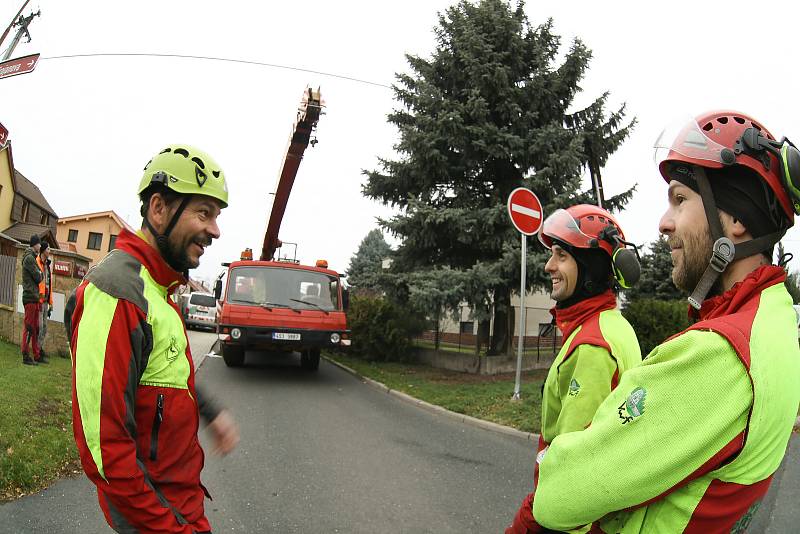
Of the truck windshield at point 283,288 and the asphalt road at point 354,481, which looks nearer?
the asphalt road at point 354,481

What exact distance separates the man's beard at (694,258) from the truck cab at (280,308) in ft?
31.3

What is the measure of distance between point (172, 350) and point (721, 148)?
6.12ft

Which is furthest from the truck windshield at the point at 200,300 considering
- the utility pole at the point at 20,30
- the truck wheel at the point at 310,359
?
the truck wheel at the point at 310,359

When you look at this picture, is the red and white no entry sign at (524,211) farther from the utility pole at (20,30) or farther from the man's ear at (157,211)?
the utility pole at (20,30)

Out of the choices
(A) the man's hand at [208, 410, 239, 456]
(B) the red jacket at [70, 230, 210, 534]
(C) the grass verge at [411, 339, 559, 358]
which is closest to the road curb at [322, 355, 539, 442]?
(C) the grass verge at [411, 339, 559, 358]

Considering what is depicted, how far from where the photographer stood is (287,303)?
10.8m

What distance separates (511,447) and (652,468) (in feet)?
19.7

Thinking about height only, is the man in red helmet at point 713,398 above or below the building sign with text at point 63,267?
below

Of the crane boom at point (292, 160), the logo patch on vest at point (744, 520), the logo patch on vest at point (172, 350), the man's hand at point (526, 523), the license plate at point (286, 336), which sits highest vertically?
the crane boom at point (292, 160)

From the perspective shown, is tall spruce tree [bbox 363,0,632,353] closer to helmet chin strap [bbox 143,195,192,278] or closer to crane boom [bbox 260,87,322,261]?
crane boom [bbox 260,87,322,261]

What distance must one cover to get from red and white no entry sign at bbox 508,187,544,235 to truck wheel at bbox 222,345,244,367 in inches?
266

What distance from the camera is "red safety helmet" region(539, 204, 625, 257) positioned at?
2.63 metres

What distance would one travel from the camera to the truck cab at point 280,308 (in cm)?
1030

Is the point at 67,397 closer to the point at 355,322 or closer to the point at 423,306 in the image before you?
the point at 423,306
